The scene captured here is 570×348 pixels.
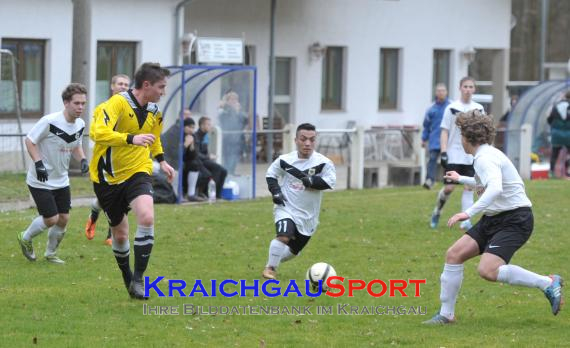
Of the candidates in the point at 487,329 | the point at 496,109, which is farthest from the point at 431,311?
the point at 496,109

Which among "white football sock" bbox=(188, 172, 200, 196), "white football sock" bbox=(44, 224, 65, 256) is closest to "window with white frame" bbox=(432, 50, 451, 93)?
"white football sock" bbox=(188, 172, 200, 196)

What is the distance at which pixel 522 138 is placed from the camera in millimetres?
26547

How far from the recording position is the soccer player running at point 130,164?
396 inches

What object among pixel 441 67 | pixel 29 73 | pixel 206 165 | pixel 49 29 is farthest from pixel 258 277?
pixel 441 67

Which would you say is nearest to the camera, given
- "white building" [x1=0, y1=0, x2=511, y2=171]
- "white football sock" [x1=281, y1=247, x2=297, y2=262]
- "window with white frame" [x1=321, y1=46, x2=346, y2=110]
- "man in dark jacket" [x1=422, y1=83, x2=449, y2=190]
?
"white football sock" [x1=281, y1=247, x2=297, y2=262]

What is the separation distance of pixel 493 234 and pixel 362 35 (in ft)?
80.6

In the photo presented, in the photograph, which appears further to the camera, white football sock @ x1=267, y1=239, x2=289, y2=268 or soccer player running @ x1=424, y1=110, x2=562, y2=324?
white football sock @ x1=267, y1=239, x2=289, y2=268

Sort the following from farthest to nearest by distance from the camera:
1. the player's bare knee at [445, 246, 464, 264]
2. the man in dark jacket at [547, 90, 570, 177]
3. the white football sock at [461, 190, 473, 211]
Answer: the man in dark jacket at [547, 90, 570, 177]
the white football sock at [461, 190, 473, 211]
the player's bare knee at [445, 246, 464, 264]

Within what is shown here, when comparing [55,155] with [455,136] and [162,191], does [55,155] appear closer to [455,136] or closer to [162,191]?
[455,136]

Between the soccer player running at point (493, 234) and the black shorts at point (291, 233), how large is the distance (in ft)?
7.38

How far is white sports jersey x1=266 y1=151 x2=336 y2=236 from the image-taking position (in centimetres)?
1153

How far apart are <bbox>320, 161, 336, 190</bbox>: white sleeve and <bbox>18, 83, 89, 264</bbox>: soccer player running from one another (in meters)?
2.26

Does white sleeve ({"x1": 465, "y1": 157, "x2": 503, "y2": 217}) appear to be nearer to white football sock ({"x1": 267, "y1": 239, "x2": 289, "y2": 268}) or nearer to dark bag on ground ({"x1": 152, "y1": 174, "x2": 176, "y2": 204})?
white football sock ({"x1": 267, "y1": 239, "x2": 289, "y2": 268})

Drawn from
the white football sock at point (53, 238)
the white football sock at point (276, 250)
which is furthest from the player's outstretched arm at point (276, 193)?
the white football sock at point (53, 238)
